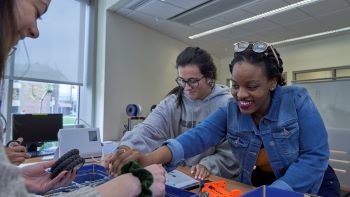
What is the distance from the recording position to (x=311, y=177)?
889mm

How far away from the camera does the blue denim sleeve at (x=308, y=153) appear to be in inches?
34.5

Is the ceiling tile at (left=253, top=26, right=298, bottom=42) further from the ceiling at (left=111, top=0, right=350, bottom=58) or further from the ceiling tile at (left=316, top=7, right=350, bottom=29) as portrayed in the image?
the ceiling tile at (left=316, top=7, right=350, bottom=29)

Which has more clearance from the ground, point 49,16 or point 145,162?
point 49,16

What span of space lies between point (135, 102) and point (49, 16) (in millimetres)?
1705

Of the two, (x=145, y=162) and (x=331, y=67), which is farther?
(x=331, y=67)

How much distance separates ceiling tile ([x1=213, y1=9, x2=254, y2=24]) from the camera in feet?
12.1

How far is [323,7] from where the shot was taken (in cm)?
353

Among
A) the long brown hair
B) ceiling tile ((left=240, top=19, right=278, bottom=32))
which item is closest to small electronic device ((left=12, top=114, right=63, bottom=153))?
the long brown hair

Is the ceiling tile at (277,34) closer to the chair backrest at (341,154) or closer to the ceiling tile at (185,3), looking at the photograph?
the ceiling tile at (185,3)

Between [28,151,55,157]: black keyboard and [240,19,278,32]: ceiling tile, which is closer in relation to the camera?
[28,151,55,157]: black keyboard

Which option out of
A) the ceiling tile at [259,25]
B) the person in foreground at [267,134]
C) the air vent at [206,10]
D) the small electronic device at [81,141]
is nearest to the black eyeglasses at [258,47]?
the person in foreground at [267,134]

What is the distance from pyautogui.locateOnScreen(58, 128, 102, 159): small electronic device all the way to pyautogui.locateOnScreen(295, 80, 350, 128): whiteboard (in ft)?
10.1

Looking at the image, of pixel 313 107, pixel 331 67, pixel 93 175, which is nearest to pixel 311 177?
pixel 313 107

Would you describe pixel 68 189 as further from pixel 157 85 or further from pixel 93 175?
pixel 157 85
